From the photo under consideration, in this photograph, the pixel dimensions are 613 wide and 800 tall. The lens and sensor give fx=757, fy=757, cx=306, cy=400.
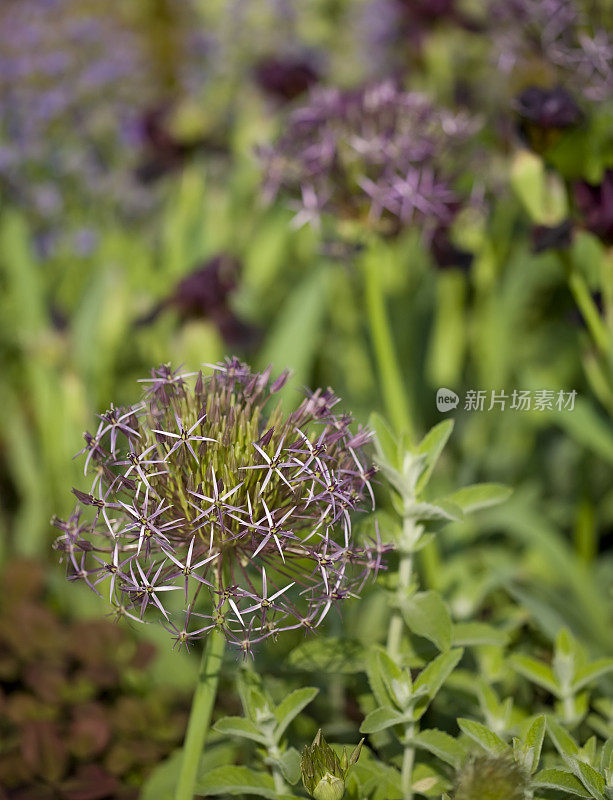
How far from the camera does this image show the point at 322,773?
2.40 feet

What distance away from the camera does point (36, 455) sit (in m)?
2.21

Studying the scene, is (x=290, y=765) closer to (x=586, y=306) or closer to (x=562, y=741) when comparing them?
(x=562, y=741)

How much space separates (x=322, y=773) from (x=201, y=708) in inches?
6.0

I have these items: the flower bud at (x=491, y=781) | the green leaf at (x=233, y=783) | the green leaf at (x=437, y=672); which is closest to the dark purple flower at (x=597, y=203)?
the green leaf at (x=437, y=672)

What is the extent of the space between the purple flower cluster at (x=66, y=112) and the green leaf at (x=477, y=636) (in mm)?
1911

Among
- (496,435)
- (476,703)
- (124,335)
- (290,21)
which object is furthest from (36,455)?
(290,21)

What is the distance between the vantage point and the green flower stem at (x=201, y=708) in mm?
799

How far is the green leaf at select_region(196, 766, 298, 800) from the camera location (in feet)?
2.67

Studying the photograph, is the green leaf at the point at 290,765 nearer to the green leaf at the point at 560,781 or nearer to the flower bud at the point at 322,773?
the flower bud at the point at 322,773

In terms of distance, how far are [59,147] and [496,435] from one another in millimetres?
1925

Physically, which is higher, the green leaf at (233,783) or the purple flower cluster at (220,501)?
the purple flower cluster at (220,501)

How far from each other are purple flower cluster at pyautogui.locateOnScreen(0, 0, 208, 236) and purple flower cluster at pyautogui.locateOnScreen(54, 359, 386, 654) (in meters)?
1.78

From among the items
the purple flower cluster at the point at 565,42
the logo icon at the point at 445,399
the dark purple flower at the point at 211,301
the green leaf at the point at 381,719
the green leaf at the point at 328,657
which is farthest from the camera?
the dark purple flower at the point at 211,301

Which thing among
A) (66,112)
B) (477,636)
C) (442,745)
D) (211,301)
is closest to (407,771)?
(442,745)
